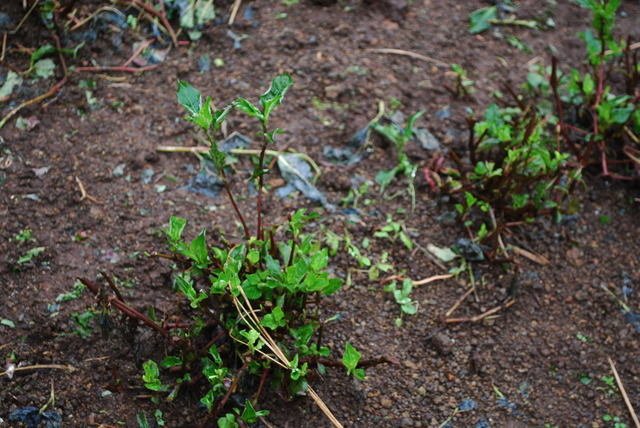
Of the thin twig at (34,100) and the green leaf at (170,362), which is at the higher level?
the thin twig at (34,100)

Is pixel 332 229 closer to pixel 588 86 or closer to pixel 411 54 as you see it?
pixel 411 54

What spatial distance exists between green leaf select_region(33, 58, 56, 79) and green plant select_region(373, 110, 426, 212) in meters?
1.62

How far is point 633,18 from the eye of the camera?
3344 millimetres

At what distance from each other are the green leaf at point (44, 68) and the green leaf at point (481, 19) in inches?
89.0

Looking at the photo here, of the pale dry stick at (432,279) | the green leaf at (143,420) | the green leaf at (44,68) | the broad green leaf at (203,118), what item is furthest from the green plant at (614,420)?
the green leaf at (44,68)

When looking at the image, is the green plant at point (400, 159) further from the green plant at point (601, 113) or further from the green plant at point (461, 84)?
the green plant at point (601, 113)

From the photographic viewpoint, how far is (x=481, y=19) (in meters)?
3.17

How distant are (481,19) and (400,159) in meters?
1.20

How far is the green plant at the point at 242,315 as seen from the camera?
1688 mm

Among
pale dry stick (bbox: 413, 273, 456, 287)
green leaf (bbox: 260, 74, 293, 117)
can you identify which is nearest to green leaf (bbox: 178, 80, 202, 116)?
green leaf (bbox: 260, 74, 293, 117)

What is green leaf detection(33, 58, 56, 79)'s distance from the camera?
2.66 metres

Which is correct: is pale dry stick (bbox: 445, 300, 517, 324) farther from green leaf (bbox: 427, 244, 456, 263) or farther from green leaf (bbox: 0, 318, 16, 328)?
green leaf (bbox: 0, 318, 16, 328)

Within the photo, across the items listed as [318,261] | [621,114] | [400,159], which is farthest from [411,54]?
[318,261]

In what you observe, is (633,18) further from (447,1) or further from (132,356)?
(132,356)
